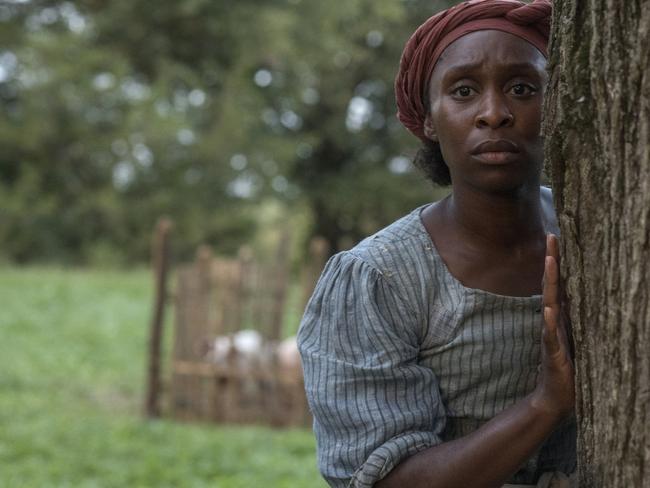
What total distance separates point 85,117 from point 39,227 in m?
5.86

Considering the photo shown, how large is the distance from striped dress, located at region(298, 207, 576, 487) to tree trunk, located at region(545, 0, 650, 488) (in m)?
0.20

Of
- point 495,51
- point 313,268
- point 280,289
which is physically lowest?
point 495,51

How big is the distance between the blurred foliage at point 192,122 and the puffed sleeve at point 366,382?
0.55 metres

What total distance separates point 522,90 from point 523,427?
0.65 metres

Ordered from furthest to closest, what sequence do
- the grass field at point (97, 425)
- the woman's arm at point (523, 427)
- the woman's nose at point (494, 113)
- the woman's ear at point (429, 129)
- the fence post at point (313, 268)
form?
the fence post at point (313, 268), the grass field at point (97, 425), the woman's ear at point (429, 129), the woman's nose at point (494, 113), the woman's arm at point (523, 427)

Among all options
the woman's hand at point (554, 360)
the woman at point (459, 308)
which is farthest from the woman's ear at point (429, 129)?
the woman's hand at point (554, 360)

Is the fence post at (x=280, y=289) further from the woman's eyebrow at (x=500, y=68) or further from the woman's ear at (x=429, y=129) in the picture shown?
the woman's eyebrow at (x=500, y=68)

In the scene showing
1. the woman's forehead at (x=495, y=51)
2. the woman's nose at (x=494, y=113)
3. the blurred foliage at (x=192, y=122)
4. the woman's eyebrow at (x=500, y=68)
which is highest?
the blurred foliage at (x=192, y=122)

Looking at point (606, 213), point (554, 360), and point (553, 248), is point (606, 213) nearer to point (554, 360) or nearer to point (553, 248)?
point (553, 248)

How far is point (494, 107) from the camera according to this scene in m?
2.03

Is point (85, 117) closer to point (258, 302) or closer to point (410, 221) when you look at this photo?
point (258, 302)

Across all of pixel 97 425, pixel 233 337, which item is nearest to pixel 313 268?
pixel 233 337

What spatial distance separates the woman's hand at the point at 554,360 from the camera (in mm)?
1915

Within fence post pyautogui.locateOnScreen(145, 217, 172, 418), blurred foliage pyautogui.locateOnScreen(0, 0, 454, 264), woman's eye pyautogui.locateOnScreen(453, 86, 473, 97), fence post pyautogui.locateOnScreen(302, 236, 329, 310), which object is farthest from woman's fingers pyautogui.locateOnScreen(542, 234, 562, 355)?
fence post pyautogui.locateOnScreen(145, 217, 172, 418)
